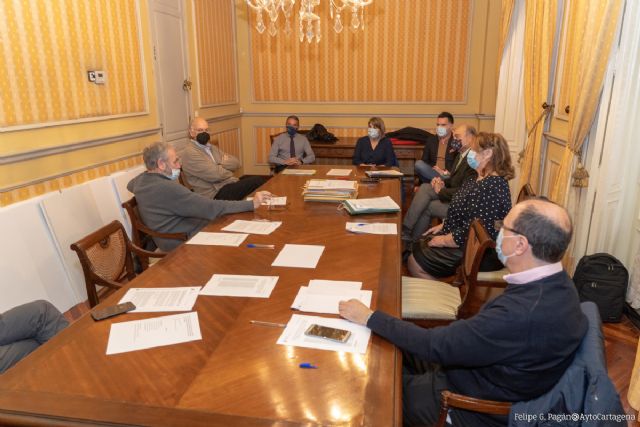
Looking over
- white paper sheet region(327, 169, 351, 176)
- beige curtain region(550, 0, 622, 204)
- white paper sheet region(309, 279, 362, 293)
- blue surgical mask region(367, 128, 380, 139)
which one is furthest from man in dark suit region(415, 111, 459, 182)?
white paper sheet region(309, 279, 362, 293)

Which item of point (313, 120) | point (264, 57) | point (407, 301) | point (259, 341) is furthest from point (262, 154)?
point (259, 341)

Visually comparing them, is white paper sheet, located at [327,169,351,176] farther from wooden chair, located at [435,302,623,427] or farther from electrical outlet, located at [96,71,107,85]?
wooden chair, located at [435,302,623,427]

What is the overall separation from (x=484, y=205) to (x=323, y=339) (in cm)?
161

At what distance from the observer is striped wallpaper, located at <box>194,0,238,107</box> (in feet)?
19.1

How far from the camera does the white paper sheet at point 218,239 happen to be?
240 centimetres

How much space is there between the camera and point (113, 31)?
159 inches

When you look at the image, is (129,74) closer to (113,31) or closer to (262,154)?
(113,31)

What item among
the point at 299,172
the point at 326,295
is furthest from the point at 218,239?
the point at 299,172

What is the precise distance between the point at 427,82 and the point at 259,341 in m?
6.08

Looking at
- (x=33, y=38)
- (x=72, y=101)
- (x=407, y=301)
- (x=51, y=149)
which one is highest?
(x=33, y=38)

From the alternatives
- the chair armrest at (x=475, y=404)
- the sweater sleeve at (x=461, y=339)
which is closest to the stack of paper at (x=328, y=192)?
the sweater sleeve at (x=461, y=339)

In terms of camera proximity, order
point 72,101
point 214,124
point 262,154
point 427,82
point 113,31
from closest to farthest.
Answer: point 72,101 → point 113,31 → point 214,124 → point 427,82 → point 262,154

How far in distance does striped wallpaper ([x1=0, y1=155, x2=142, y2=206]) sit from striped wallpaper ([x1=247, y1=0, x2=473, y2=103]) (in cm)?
329

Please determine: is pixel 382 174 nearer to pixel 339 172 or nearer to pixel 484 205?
pixel 339 172
